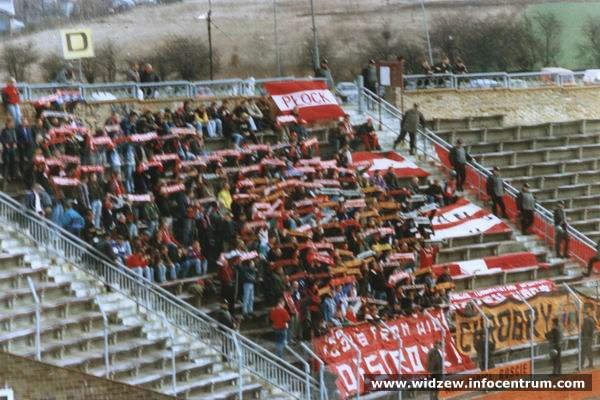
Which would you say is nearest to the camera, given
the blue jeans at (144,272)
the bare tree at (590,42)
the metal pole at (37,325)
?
the metal pole at (37,325)

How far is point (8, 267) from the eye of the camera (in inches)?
1059

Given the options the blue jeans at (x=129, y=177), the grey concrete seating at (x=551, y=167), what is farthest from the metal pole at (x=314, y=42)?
the blue jeans at (x=129, y=177)

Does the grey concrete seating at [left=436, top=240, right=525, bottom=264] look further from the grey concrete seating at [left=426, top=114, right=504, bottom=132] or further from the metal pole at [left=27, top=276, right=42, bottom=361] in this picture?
the metal pole at [left=27, top=276, right=42, bottom=361]

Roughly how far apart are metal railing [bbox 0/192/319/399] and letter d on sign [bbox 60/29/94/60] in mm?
7382

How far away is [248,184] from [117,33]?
10.4 m

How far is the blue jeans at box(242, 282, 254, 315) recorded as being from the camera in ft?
94.6

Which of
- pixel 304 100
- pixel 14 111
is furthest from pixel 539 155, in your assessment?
pixel 14 111

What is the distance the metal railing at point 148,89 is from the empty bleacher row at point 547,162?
5720mm

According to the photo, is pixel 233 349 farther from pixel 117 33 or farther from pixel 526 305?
pixel 117 33

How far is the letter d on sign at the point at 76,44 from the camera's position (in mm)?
34516

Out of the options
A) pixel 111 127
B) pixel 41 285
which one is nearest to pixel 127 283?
pixel 41 285

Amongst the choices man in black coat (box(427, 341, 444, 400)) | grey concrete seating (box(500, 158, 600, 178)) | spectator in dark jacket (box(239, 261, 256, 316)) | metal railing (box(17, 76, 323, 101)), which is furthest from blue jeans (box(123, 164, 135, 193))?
grey concrete seating (box(500, 158, 600, 178))

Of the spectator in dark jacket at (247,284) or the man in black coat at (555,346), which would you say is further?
the man in black coat at (555,346)

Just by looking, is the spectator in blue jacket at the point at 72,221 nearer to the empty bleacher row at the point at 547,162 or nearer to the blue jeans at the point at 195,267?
the blue jeans at the point at 195,267
